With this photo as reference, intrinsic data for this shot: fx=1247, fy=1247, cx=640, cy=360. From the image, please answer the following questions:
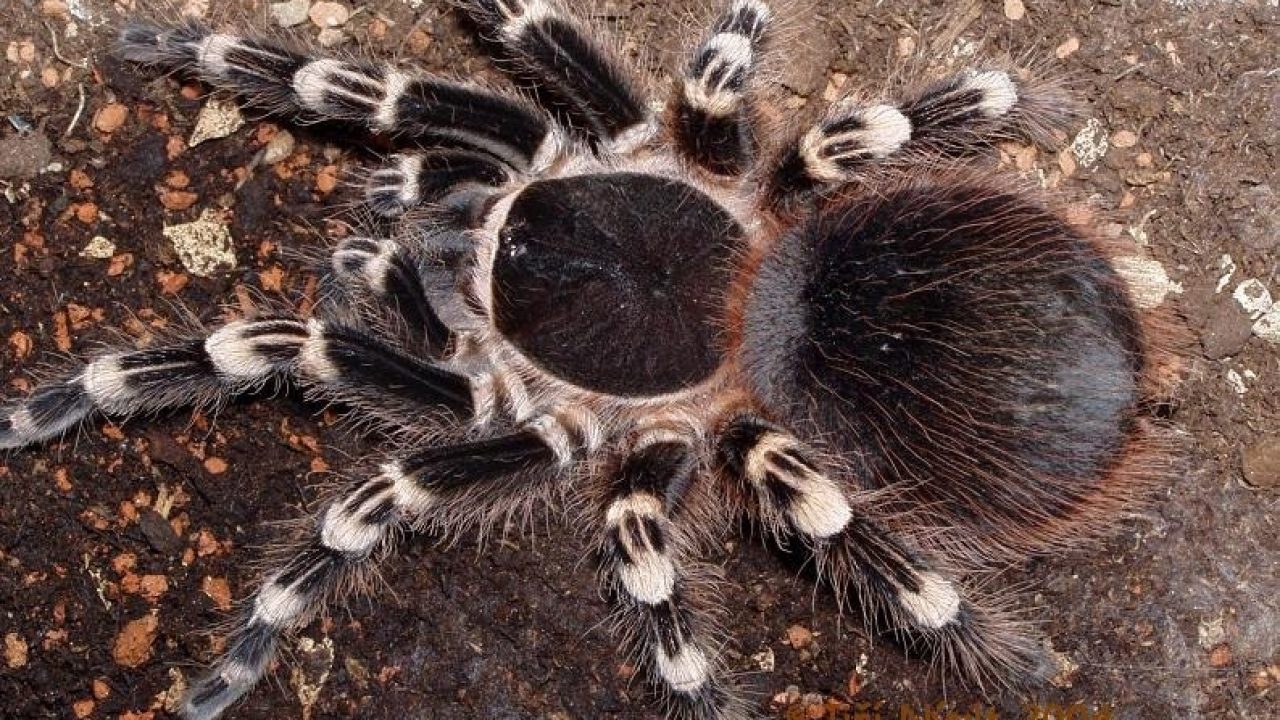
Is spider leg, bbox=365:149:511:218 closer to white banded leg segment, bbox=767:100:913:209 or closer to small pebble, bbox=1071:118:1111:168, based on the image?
white banded leg segment, bbox=767:100:913:209

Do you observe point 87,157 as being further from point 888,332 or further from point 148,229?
point 888,332

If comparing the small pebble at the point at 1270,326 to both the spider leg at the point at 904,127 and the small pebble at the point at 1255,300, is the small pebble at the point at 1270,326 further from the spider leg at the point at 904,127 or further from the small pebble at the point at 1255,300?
the spider leg at the point at 904,127

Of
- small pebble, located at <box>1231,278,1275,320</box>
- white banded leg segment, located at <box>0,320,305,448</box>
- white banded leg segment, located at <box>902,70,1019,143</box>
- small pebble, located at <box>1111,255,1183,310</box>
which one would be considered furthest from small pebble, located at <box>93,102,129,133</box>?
small pebble, located at <box>1231,278,1275,320</box>

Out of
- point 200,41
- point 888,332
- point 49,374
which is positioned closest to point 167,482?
point 49,374

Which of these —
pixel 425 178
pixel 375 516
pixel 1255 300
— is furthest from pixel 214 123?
pixel 1255 300

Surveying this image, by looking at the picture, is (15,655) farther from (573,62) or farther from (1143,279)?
(1143,279)

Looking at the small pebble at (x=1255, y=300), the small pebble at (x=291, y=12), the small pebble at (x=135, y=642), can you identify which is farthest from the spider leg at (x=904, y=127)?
the small pebble at (x=135, y=642)
